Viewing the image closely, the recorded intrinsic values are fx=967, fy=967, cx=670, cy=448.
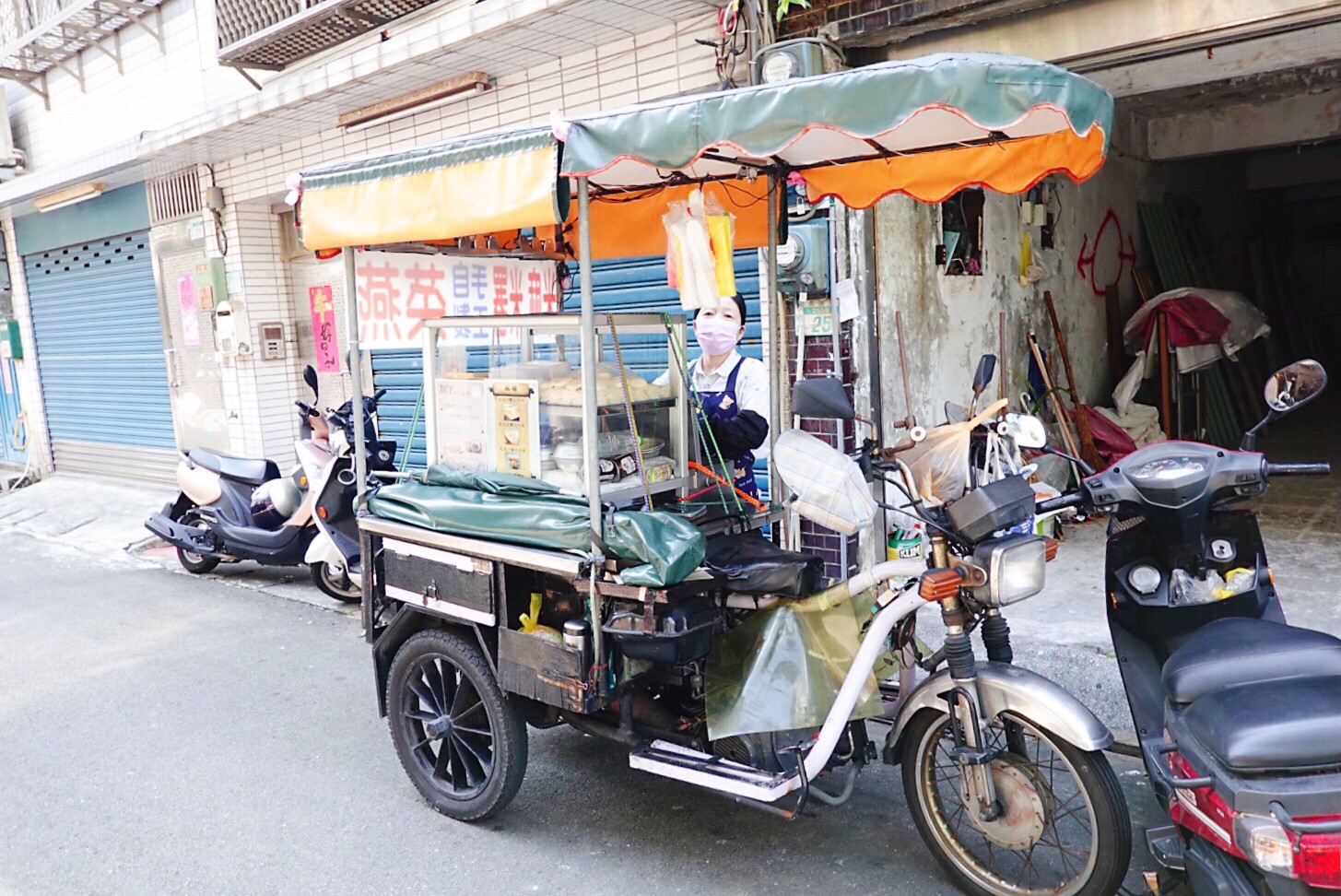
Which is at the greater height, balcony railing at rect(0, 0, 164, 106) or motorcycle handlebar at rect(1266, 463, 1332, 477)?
balcony railing at rect(0, 0, 164, 106)

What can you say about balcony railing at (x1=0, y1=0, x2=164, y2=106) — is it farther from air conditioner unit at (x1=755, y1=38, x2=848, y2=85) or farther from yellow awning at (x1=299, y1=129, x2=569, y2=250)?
yellow awning at (x1=299, y1=129, x2=569, y2=250)

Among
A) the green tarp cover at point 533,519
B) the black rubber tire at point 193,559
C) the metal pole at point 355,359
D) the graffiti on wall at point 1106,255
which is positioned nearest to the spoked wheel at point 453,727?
the green tarp cover at point 533,519

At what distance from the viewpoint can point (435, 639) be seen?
3.73 metres

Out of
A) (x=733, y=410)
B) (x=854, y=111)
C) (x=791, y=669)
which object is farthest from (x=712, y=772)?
(x=854, y=111)

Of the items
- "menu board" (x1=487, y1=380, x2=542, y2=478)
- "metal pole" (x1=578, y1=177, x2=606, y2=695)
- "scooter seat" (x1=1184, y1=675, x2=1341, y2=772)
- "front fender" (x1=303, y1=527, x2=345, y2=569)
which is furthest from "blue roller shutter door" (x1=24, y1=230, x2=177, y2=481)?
"scooter seat" (x1=1184, y1=675, x2=1341, y2=772)

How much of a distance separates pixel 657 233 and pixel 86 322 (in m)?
11.3

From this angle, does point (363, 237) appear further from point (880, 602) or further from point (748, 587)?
point (880, 602)

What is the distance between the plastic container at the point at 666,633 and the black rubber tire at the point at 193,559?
580cm

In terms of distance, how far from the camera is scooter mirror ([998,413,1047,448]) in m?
2.95

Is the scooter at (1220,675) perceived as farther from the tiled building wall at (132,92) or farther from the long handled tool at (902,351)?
the tiled building wall at (132,92)

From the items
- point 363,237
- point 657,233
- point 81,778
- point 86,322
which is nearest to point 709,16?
point 657,233

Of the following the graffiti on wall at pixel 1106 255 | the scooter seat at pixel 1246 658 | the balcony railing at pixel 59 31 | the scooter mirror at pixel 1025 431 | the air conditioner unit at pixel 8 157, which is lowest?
the scooter seat at pixel 1246 658

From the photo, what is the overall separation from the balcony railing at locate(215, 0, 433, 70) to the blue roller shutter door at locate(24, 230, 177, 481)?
3.45 meters

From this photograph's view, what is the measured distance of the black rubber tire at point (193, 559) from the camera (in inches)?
310
